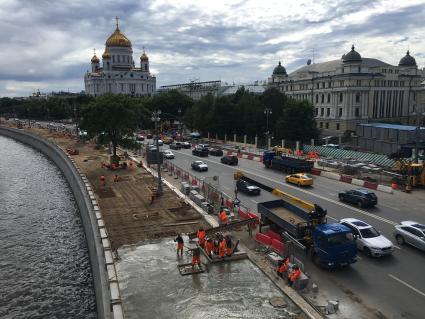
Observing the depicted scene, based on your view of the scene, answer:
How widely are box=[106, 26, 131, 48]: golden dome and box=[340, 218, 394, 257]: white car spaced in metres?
153

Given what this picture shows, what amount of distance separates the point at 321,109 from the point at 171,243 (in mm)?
87625

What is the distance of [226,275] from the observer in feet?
61.9

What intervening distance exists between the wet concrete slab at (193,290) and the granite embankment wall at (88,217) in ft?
2.69

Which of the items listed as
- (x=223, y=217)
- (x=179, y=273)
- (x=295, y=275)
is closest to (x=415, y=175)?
(x=223, y=217)

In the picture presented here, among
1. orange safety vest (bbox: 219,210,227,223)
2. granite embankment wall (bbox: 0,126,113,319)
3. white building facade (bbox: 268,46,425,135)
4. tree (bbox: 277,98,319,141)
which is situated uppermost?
white building facade (bbox: 268,46,425,135)

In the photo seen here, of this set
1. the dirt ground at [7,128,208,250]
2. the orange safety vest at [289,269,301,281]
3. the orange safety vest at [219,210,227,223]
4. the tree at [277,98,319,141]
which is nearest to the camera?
the orange safety vest at [289,269,301,281]

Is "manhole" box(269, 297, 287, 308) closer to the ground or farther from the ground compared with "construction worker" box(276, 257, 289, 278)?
closer to the ground

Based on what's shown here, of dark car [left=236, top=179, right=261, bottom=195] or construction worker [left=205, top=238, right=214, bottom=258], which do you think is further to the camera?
dark car [left=236, top=179, right=261, bottom=195]

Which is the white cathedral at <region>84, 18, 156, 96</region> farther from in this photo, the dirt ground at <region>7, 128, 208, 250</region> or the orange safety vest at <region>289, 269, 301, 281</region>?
the orange safety vest at <region>289, 269, 301, 281</region>

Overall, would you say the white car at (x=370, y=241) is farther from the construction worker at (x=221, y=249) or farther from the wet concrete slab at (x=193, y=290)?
the construction worker at (x=221, y=249)

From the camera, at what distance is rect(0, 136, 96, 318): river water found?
21266 millimetres

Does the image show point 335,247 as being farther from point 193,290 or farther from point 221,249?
point 193,290

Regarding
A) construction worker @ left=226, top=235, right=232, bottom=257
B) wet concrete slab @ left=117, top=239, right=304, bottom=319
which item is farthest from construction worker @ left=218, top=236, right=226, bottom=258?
wet concrete slab @ left=117, top=239, right=304, bottom=319

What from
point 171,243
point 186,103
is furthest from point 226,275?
point 186,103
